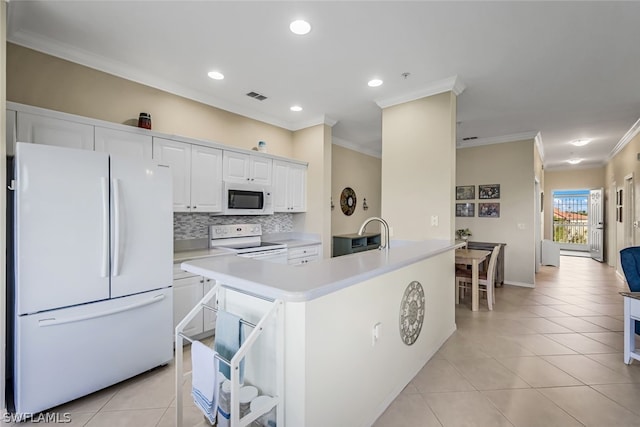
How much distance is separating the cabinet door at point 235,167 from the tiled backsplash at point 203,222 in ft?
1.94

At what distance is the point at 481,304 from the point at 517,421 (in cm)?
271

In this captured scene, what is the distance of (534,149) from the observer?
212 inches

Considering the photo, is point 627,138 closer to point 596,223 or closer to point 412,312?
point 596,223

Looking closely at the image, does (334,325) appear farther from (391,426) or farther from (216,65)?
(216,65)

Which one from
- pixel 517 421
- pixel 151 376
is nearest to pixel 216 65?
pixel 151 376

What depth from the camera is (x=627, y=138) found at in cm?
543

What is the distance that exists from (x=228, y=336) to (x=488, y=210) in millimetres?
5824

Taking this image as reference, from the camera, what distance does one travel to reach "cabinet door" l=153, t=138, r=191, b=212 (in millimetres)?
3098

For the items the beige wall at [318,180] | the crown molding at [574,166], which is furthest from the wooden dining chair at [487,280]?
the crown molding at [574,166]

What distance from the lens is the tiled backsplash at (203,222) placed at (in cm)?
351

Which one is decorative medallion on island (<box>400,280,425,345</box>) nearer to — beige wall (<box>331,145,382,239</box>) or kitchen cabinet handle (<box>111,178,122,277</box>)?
kitchen cabinet handle (<box>111,178,122,277</box>)

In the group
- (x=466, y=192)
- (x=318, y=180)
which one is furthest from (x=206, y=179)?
(x=466, y=192)

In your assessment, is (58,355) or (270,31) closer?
(58,355)

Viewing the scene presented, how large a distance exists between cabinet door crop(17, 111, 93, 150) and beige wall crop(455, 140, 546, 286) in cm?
627
